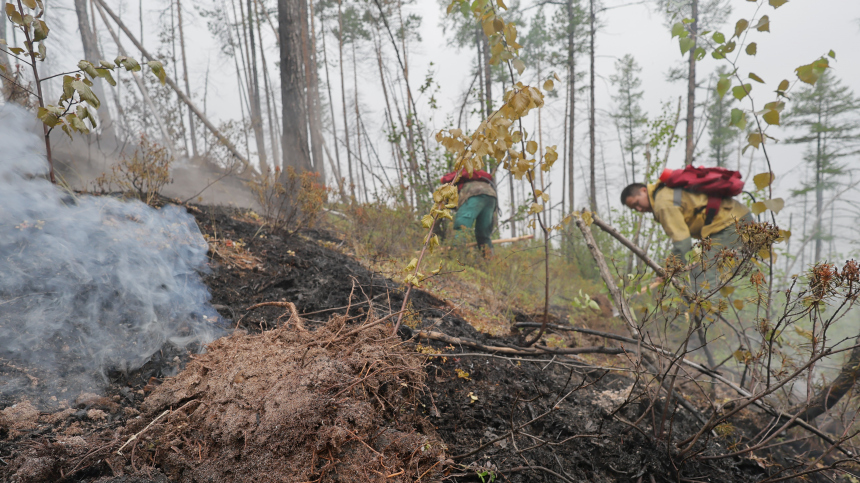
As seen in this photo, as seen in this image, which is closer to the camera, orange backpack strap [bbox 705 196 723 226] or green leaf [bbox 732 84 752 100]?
green leaf [bbox 732 84 752 100]

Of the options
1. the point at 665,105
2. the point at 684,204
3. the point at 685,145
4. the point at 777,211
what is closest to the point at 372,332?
the point at 777,211

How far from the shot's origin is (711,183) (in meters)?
4.45

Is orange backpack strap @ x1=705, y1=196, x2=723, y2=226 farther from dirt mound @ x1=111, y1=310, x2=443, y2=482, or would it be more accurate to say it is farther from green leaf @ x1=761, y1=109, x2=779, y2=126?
dirt mound @ x1=111, y1=310, x2=443, y2=482

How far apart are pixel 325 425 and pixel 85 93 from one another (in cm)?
247

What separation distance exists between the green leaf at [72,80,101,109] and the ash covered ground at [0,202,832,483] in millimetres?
1585

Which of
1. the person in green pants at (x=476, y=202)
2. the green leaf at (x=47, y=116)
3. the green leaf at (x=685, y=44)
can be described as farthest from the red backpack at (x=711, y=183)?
the green leaf at (x=47, y=116)

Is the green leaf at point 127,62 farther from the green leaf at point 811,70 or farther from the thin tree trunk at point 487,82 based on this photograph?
the thin tree trunk at point 487,82

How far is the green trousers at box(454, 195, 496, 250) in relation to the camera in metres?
5.81

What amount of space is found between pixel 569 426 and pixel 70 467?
79.7 inches

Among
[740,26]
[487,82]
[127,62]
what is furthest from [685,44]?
[487,82]

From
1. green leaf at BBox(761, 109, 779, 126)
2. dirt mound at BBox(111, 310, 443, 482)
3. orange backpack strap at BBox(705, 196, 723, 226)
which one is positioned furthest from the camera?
orange backpack strap at BBox(705, 196, 723, 226)

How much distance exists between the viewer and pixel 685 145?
389 inches

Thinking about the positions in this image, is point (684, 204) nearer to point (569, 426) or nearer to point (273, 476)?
point (569, 426)

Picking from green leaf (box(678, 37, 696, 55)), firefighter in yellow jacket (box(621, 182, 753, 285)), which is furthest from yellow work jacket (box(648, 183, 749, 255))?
green leaf (box(678, 37, 696, 55))
